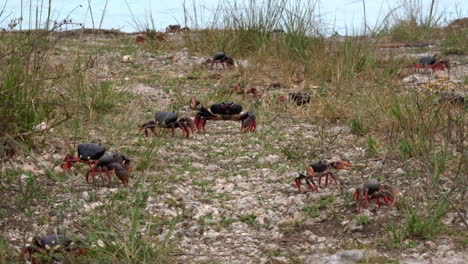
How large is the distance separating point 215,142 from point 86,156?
1.58m

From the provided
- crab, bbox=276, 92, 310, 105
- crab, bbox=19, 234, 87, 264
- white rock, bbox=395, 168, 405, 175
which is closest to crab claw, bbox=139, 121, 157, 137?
crab, bbox=276, 92, 310, 105

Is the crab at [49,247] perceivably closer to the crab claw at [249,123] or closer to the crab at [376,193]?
the crab at [376,193]

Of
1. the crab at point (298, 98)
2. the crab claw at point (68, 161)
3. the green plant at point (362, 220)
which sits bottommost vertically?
the green plant at point (362, 220)

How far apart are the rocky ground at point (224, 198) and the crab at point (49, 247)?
0.10m

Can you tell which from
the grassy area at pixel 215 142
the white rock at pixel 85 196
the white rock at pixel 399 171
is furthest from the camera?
the white rock at pixel 399 171

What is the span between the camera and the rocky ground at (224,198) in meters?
3.31

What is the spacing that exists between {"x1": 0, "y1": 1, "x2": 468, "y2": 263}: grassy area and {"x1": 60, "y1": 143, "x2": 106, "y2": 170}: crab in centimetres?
9

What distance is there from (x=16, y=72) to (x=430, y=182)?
2.81m

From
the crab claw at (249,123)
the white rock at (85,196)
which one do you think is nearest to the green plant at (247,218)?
the white rock at (85,196)

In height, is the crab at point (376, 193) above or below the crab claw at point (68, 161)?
below

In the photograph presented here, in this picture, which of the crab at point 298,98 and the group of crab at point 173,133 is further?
the crab at point 298,98

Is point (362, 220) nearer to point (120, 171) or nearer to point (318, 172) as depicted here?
point (318, 172)

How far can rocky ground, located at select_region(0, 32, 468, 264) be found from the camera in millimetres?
3314

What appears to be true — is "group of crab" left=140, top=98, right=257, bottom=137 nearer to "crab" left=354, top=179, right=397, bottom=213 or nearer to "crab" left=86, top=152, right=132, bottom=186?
"crab" left=86, top=152, right=132, bottom=186
